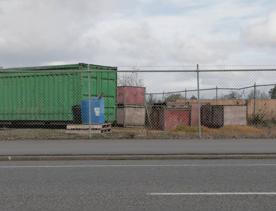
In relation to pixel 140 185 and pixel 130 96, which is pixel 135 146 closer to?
pixel 140 185

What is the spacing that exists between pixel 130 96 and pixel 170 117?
9.70ft

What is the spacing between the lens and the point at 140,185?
9.06 metres

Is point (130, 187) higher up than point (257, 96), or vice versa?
point (257, 96)

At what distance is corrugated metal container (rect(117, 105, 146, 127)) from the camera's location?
26.2 meters

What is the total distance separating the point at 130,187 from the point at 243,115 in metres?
18.0

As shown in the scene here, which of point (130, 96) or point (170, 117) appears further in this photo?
point (130, 96)

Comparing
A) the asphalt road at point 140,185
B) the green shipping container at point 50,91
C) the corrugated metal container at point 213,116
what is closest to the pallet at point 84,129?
the green shipping container at point 50,91

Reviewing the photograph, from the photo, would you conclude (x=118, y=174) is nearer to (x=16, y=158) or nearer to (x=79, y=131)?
(x=16, y=158)

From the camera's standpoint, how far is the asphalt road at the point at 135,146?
14039 mm

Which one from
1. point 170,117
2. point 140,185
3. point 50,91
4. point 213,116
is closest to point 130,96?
point 170,117

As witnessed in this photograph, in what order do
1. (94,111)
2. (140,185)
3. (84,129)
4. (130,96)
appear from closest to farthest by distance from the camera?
(140,185), (84,129), (94,111), (130,96)

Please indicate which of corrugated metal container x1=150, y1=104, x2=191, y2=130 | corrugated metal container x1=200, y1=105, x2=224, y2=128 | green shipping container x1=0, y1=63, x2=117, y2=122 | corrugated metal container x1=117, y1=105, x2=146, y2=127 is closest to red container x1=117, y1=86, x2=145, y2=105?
corrugated metal container x1=117, y1=105, x2=146, y2=127

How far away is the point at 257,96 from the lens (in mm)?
30344

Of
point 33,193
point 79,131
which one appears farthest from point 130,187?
point 79,131
